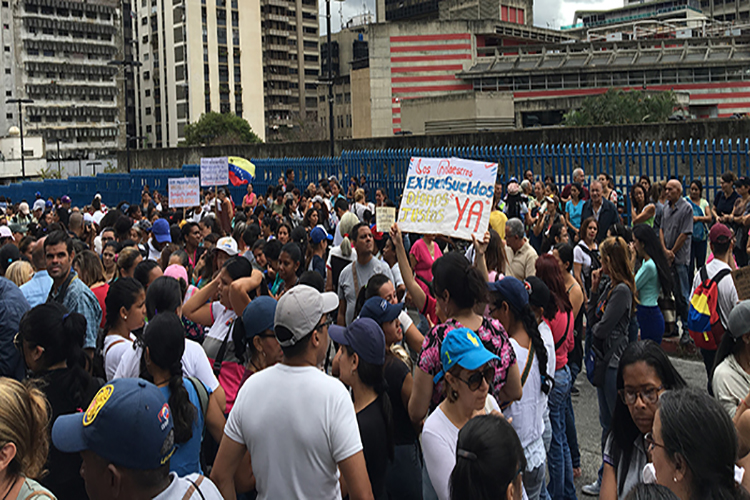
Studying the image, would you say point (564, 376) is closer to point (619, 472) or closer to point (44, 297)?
point (619, 472)

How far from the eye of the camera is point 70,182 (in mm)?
34656

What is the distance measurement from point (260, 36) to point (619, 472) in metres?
113

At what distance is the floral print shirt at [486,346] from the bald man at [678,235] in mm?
6787

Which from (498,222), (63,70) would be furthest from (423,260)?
(63,70)

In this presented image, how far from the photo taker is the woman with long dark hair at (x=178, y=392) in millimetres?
3344

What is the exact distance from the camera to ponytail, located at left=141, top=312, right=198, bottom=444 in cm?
336

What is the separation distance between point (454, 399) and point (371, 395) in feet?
1.91

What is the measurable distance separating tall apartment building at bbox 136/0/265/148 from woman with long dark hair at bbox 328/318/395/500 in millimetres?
103114

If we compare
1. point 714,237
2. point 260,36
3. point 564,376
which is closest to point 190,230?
point 564,376

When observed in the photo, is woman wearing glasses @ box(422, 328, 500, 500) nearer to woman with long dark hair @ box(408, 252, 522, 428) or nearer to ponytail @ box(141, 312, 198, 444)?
woman with long dark hair @ box(408, 252, 522, 428)

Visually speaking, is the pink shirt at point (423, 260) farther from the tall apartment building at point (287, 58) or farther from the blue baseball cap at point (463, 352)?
the tall apartment building at point (287, 58)

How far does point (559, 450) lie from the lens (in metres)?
4.95

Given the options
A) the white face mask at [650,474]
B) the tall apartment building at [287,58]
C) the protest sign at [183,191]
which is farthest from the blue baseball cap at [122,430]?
the tall apartment building at [287,58]

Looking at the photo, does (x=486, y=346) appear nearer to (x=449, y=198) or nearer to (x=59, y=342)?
(x=59, y=342)
